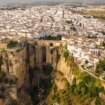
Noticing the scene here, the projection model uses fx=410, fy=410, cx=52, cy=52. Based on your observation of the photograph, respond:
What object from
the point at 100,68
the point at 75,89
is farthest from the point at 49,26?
the point at 100,68

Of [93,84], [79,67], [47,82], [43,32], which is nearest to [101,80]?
[93,84]

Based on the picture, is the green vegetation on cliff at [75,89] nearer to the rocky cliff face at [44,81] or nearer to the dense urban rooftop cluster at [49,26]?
the rocky cliff face at [44,81]

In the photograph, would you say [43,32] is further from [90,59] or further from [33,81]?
[90,59]

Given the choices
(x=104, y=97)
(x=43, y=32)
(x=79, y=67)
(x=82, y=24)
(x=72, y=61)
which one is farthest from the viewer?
(x=82, y=24)

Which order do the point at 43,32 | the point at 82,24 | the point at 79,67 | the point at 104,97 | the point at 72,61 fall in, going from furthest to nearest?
the point at 82,24, the point at 43,32, the point at 72,61, the point at 79,67, the point at 104,97

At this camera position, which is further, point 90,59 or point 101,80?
point 90,59

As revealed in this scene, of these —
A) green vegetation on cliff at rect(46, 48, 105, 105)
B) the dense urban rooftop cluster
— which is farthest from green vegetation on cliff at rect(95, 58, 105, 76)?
the dense urban rooftop cluster

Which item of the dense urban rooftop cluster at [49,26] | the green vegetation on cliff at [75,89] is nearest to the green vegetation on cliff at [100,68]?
the green vegetation on cliff at [75,89]

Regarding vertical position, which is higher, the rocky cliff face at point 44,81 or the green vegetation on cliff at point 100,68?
the green vegetation on cliff at point 100,68

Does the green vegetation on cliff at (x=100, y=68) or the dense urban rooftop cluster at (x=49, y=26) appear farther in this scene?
the dense urban rooftop cluster at (x=49, y=26)

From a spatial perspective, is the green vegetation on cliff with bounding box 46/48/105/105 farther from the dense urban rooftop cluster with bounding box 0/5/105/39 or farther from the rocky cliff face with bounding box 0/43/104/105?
the dense urban rooftop cluster with bounding box 0/5/105/39

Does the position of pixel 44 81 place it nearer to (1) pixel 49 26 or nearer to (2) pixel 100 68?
(2) pixel 100 68
